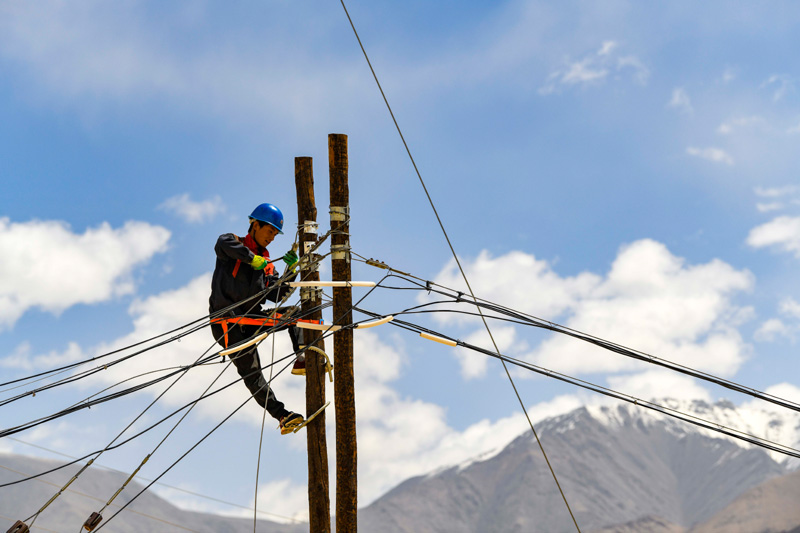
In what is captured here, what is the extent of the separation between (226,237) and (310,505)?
3.38 meters

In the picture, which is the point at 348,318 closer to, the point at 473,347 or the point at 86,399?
the point at 473,347

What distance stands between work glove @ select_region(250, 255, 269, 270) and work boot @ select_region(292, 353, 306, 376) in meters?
1.25

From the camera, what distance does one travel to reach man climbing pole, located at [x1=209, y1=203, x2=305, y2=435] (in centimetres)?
967

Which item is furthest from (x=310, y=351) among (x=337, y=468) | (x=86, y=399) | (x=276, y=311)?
(x=86, y=399)

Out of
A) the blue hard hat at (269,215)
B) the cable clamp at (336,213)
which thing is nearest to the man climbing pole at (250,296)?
the blue hard hat at (269,215)

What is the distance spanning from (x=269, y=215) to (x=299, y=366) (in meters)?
1.91

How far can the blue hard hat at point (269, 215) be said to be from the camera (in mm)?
9797

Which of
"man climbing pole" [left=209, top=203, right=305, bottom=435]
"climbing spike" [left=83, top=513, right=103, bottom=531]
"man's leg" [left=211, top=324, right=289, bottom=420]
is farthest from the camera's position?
"man's leg" [left=211, top=324, right=289, bottom=420]

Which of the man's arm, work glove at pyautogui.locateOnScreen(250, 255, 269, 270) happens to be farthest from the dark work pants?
the man's arm

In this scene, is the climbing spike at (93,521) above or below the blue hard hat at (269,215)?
below

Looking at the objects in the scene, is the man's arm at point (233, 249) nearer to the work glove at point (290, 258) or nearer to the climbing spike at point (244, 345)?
the work glove at point (290, 258)

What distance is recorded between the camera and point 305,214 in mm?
10148

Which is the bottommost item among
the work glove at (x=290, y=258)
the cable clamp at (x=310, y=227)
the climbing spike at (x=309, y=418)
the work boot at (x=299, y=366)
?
the climbing spike at (x=309, y=418)

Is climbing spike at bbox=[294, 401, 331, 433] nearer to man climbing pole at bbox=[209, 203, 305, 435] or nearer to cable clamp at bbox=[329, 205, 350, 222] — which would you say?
man climbing pole at bbox=[209, 203, 305, 435]
